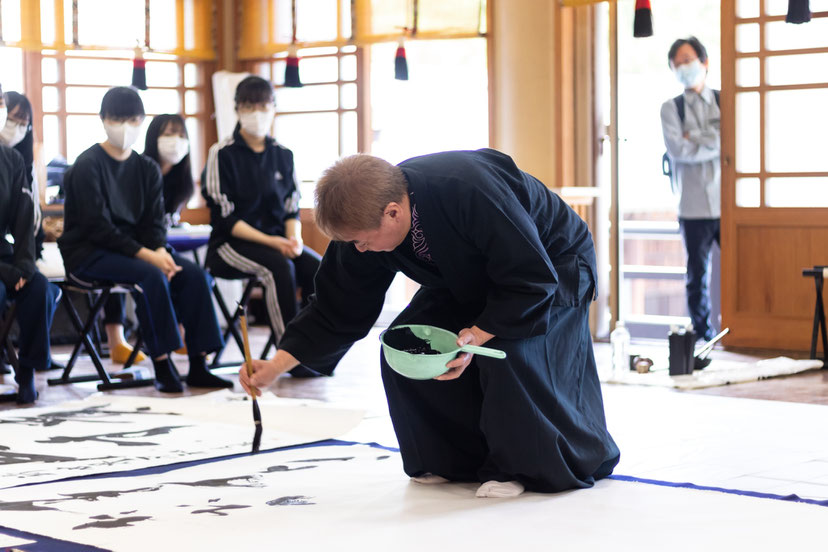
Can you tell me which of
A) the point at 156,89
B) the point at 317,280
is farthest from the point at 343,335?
the point at 156,89

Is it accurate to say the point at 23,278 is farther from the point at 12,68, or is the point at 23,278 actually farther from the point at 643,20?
the point at 12,68

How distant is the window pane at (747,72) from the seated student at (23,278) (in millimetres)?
3418

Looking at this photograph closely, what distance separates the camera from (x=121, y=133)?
15.0 ft

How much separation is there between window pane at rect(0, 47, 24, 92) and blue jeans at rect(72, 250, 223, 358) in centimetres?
294

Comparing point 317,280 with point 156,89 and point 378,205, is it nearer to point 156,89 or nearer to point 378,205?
point 378,205

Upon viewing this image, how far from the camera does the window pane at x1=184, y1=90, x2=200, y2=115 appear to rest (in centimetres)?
772

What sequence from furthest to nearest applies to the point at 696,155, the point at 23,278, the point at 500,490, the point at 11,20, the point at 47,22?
the point at 47,22 < the point at 11,20 < the point at 696,155 < the point at 23,278 < the point at 500,490

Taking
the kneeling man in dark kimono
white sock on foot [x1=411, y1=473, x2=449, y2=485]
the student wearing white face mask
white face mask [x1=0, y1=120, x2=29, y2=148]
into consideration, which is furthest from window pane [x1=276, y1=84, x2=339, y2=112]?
white sock on foot [x1=411, y1=473, x2=449, y2=485]

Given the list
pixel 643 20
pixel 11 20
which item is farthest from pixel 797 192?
pixel 11 20

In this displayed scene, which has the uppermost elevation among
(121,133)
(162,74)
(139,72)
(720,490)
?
(162,74)

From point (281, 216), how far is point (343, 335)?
2.44m

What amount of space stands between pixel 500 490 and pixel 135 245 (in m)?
2.48

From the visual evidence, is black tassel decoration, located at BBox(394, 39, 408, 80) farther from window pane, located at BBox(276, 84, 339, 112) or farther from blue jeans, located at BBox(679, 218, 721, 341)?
blue jeans, located at BBox(679, 218, 721, 341)

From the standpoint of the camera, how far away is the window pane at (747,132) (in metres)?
5.71
